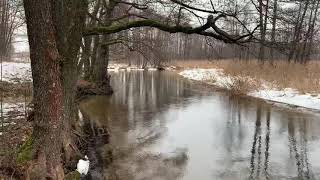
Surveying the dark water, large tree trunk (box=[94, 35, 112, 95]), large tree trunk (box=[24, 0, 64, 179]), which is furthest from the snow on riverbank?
large tree trunk (box=[24, 0, 64, 179])

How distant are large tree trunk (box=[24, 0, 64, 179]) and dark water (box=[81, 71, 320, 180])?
6.52ft

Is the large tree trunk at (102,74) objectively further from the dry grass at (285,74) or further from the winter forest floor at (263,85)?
the dry grass at (285,74)

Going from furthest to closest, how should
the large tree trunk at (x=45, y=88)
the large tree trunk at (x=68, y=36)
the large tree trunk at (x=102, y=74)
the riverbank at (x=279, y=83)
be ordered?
the large tree trunk at (x=102, y=74) → the riverbank at (x=279, y=83) → the large tree trunk at (x=68, y=36) → the large tree trunk at (x=45, y=88)

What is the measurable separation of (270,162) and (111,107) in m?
9.41

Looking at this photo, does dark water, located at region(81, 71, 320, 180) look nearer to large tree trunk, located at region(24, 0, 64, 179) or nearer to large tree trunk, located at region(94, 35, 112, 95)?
large tree trunk, located at region(24, 0, 64, 179)

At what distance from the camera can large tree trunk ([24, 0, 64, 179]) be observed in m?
5.80

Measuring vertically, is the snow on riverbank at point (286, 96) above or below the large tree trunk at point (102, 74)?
below

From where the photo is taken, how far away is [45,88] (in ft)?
19.5

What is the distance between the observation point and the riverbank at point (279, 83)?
59.0 ft

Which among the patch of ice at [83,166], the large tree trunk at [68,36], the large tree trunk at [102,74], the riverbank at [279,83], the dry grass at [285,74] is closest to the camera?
the large tree trunk at [68,36]

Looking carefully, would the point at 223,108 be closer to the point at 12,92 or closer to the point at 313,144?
the point at 313,144

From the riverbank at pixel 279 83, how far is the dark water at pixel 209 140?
1.40 m

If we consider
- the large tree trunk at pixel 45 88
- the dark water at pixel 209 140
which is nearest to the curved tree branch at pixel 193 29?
the large tree trunk at pixel 45 88


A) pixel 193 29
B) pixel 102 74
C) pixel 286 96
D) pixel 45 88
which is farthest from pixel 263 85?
pixel 45 88
